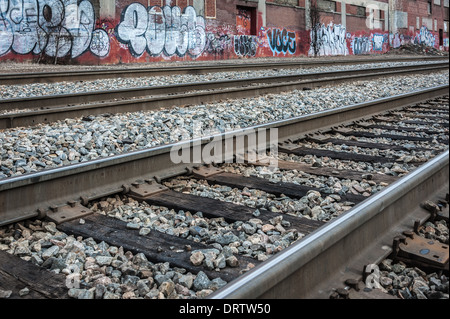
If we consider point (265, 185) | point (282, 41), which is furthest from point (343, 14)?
point (265, 185)

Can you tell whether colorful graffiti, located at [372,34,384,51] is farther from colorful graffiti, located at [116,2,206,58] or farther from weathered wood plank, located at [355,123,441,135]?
weathered wood plank, located at [355,123,441,135]

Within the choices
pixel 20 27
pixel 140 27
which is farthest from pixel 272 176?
pixel 140 27

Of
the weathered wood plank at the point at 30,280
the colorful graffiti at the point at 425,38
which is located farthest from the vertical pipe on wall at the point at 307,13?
the weathered wood plank at the point at 30,280

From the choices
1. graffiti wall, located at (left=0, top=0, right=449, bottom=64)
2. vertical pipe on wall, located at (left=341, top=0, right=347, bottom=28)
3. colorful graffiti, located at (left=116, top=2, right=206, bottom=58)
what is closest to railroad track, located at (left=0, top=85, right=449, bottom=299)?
graffiti wall, located at (left=0, top=0, right=449, bottom=64)

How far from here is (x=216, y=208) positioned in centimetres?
371

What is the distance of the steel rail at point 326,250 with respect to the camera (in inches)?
83.8

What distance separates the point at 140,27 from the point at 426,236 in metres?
23.1

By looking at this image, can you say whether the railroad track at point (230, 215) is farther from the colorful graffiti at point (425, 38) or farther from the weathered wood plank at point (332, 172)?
the colorful graffiti at point (425, 38)

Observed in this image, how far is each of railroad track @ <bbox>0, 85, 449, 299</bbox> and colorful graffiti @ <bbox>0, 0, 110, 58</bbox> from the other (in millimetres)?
18000

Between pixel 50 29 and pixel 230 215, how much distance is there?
805 inches

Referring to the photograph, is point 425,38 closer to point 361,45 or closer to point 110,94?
point 361,45

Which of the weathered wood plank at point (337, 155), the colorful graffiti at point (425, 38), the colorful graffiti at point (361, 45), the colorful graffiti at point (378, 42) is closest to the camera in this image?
the weathered wood plank at point (337, 155)

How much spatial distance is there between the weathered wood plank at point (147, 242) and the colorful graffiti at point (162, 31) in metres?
21.5

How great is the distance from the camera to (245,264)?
2795 mm
